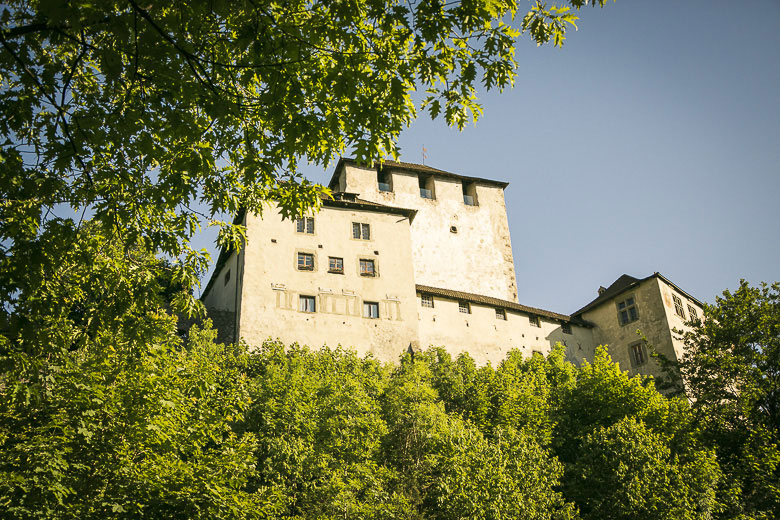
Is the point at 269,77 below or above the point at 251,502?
above

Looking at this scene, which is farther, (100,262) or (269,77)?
(100,262)

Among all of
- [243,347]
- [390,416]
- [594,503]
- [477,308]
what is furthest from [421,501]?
[477,308]

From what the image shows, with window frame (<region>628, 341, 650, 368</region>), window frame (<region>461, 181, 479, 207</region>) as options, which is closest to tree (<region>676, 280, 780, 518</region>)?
window frame (<region>628, 341, 650, 368</region>)

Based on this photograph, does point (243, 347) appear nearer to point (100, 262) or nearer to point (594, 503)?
point (594, 503)

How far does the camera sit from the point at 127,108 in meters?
8.54

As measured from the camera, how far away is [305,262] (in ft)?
126

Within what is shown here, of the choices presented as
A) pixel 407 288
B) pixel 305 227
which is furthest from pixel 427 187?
pixel 305 227

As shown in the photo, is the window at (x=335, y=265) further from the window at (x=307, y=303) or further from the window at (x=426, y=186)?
the window at (x=426, y=186)

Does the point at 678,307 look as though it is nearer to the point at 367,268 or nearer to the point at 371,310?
the point at 371,310

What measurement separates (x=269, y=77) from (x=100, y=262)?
3881 millimetres

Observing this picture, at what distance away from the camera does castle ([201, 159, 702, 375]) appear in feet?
121

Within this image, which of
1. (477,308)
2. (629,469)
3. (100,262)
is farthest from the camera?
(477,308)

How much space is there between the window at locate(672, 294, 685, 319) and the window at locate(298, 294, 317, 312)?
82.5 feet

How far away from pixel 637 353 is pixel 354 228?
20.8 meters
